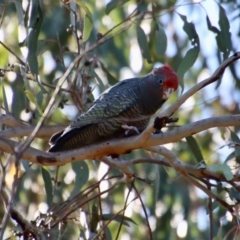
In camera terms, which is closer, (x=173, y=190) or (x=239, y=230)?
(x=239, y=230)

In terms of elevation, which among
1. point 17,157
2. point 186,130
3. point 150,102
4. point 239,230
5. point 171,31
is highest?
point 171,31

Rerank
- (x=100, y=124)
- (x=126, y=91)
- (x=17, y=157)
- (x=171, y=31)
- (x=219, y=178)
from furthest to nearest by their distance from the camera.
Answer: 1. (x=171, y=31)
2. (x=126, y=91)
3. (x=100, y=124)
4. (x=219, y=178)
5. (x=17, y=157)

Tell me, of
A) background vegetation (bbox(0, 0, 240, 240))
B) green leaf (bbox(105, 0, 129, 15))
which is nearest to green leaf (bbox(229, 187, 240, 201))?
background vegetation (bbox(0, 0, 240, 240))

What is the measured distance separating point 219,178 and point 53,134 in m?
1.02

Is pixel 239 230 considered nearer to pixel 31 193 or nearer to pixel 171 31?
pixel 31 193

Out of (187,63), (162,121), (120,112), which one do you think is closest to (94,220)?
(120,112)

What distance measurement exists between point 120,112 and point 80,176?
49 cm

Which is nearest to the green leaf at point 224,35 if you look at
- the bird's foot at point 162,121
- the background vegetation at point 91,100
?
the background vegetation at point 91,100

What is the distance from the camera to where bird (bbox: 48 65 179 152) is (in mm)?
3711

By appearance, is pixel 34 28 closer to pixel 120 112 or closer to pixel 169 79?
pixel 120 112

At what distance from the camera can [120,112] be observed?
3992 millimetres

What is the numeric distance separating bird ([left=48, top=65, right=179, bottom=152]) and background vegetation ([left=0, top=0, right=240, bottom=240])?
0.13 m

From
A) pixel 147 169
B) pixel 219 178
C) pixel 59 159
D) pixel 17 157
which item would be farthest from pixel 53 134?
pixel 147 169

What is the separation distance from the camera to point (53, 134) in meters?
3.90
